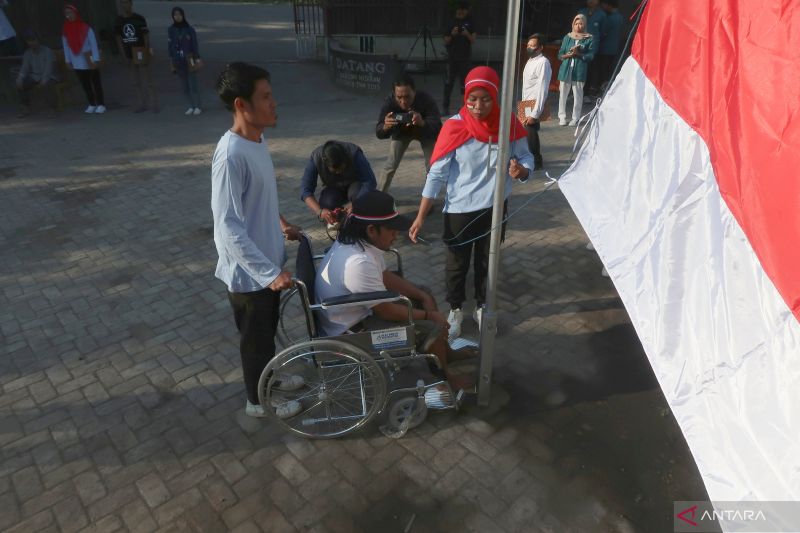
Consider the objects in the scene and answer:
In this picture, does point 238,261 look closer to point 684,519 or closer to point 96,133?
point 684,519

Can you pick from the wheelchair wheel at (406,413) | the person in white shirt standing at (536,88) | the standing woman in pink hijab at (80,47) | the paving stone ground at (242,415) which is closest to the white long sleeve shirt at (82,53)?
the standing woman in pink hijab at (80,47)

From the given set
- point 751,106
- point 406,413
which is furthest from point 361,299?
point 751,106

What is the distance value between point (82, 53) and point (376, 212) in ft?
31.6

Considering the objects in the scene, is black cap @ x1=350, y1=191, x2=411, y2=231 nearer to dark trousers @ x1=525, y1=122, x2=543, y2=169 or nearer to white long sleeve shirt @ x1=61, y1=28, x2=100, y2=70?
dark trousers @ x1=525, y1=122, x2=543, y2=169

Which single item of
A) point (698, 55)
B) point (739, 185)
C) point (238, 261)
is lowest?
point (238, 261)

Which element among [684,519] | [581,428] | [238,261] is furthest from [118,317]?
[684,519]

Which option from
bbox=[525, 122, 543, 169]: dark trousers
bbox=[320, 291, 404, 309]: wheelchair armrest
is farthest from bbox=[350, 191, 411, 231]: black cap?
bbox=[525, 122, 543, 169]: dark trousers

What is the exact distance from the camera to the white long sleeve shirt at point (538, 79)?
297 inches

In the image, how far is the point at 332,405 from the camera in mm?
3576

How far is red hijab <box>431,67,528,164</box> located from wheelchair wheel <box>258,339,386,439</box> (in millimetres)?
1613

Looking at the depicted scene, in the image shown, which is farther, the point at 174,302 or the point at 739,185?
the point at 174,302

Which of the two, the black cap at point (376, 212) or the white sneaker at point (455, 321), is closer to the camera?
the black cap at point (376, 212)

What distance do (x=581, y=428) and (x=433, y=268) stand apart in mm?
2204

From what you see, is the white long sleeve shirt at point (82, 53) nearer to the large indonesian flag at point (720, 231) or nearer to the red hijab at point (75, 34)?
the red hijab at point (75, 34)
